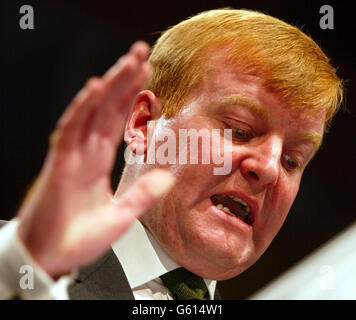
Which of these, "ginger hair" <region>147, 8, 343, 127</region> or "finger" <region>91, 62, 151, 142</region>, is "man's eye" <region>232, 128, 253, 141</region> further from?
"finger" <region>91, 62, 151, 142</region>

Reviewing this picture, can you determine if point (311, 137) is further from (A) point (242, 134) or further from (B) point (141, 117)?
(B) point (141, 117)

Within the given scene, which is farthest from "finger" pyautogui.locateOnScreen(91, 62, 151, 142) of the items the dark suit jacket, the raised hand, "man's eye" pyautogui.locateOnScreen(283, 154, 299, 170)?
"man's eye" pyautogui.locateOnScreen(283, 154, 299, 170)

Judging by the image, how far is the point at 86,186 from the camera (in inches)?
19.8

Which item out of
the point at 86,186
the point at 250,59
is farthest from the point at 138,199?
the point at 250,59

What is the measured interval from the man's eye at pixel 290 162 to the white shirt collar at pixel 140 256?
0.24 metres

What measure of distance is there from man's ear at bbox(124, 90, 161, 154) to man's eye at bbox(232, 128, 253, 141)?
0.44 ft

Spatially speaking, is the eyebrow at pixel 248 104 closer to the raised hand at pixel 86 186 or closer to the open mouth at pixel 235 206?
the open mouth at pixel 235 206

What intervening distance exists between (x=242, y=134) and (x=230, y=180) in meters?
0.08

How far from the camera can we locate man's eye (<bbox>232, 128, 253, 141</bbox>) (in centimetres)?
84

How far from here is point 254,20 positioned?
35.7 inches

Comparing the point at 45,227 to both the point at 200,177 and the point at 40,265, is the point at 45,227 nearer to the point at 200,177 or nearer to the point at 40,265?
the point at 40,265

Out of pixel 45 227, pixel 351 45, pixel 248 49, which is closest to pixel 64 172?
pixel 45 227

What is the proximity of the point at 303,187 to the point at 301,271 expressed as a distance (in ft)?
0.83
